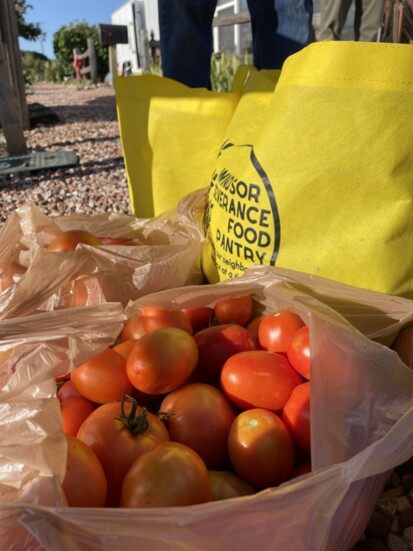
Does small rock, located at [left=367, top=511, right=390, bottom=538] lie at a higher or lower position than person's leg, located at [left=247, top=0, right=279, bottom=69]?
lower

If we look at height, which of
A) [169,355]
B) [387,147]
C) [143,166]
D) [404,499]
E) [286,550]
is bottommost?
[404,499]

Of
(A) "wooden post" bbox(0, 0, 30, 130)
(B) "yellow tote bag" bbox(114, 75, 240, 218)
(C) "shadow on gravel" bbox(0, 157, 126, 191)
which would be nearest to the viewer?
(B) "yellow tote bag" bbox(114, 75, 240, 218)

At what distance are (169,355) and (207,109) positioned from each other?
1.03 meters

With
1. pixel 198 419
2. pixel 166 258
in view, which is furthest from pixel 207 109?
pixel 198 419

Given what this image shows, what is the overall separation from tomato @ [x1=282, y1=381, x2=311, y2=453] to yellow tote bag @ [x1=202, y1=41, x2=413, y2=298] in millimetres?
375

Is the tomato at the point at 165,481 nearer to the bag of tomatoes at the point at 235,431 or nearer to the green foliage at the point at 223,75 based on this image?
the bag of tomatoes at the point at 235,431

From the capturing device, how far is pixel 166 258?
5.02 feet

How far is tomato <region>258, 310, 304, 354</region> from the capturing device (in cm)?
115

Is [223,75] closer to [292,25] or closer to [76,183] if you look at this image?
[76,183]

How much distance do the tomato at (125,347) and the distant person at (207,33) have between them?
155 centimetres

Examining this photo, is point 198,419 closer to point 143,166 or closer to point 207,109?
point 207,109

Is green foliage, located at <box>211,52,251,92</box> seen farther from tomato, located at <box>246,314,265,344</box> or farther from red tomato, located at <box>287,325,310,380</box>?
red tomato, located at <box>287,325,310,380</box>

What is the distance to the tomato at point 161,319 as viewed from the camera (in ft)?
3.90

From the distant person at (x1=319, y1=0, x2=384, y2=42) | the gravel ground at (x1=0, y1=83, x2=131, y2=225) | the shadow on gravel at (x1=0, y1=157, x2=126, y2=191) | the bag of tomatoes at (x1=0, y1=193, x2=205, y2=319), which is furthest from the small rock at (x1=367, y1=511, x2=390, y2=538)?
the distant person at (x1=319, y1=0, x2=384, y2=42)
